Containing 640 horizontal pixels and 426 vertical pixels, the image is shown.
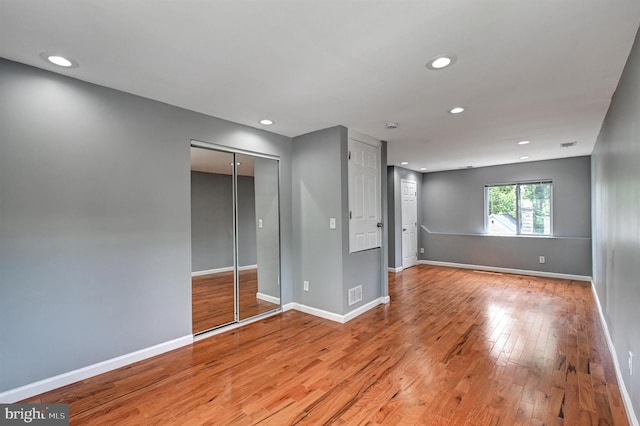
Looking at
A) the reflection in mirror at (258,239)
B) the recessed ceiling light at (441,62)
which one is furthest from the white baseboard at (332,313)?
the recessed ceiling light at (441,62)

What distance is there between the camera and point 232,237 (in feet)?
11.6

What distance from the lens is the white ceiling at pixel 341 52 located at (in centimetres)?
157

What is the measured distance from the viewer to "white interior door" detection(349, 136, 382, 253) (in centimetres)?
383

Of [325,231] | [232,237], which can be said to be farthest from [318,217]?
[232,237]

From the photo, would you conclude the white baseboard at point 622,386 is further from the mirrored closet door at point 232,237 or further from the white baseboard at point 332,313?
the mirrored closet door at point 232,237

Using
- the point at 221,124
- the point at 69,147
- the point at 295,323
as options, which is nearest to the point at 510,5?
the point at 221,124

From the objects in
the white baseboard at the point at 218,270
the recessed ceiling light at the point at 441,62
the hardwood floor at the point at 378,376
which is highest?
the recessed ceiling light at the point at 441,62

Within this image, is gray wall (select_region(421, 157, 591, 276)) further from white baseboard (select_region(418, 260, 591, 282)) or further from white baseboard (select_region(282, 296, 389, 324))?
white baseboard (select_region(282, 296, 389, 324))

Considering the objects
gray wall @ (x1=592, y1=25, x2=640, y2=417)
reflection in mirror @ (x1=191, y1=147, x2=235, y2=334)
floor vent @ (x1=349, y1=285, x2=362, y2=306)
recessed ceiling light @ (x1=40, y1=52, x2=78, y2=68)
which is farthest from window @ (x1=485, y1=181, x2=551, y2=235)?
recessed ceiling light @ (x1=40, y1=52, x2=78, y2=68)

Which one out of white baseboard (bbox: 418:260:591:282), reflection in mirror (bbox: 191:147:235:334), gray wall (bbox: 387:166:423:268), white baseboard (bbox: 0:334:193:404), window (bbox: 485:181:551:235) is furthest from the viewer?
gray wall (bbox: 387:166:423:268)

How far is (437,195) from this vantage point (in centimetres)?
766

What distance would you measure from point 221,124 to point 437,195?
19.9 feet

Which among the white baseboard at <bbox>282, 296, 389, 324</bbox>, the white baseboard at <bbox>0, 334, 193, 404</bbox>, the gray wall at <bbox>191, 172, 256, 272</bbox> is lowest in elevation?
the white baseboard at <bbox>282, 296, 389, 324</bbox>

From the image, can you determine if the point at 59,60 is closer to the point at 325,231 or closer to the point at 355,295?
the point at 325,231
